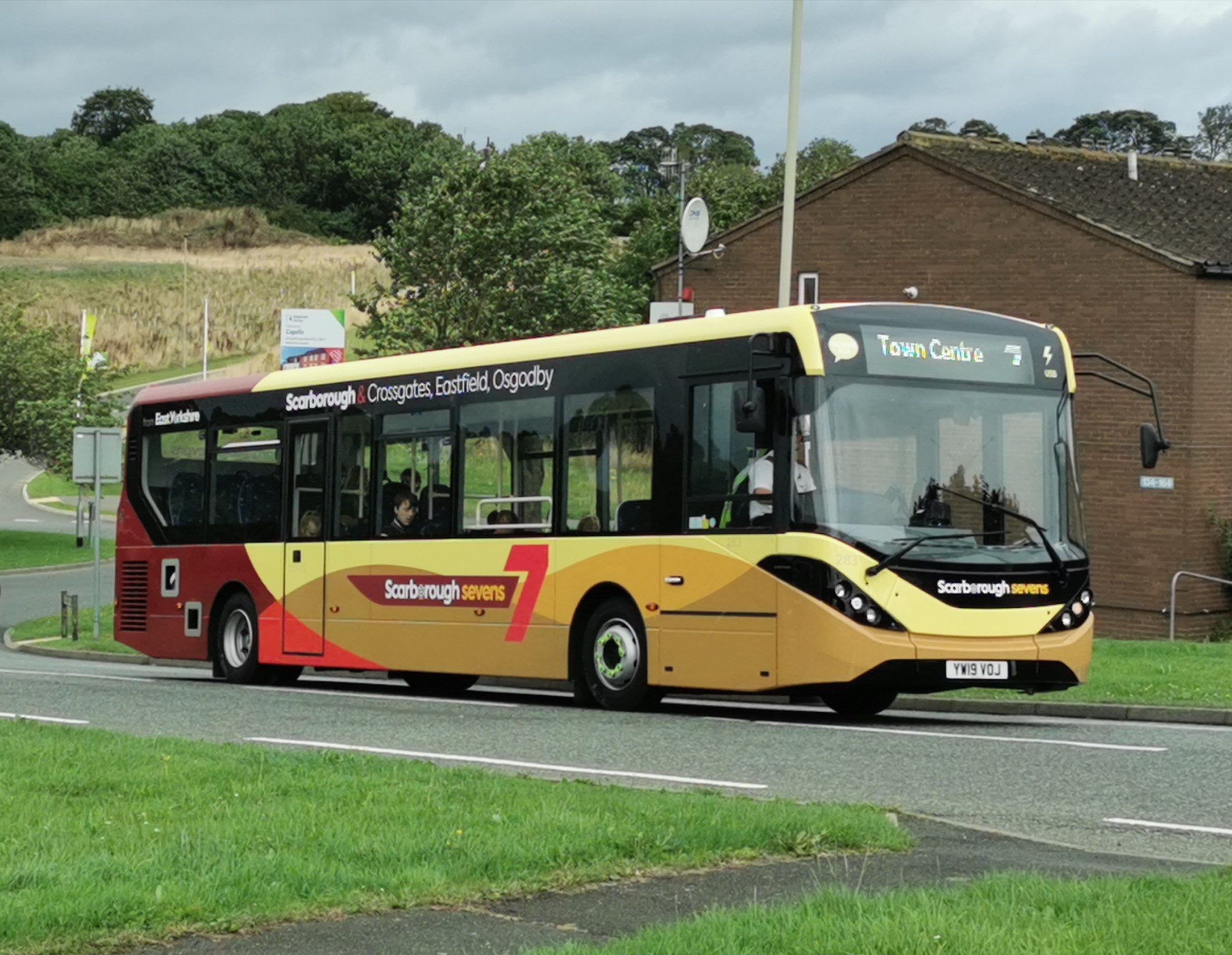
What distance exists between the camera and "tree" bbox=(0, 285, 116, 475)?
61.7 m

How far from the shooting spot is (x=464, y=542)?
18828 millimetres

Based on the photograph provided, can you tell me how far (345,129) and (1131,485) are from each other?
11512cm

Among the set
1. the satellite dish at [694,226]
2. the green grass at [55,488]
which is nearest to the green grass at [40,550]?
the green grass at [55,488]

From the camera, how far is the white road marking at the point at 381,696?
60.4 ft

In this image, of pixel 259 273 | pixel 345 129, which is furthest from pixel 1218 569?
pixel 345 129

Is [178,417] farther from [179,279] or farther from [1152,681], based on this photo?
[179,279]

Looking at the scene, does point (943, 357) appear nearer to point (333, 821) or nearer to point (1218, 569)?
point (333, 821)

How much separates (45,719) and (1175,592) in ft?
70.9

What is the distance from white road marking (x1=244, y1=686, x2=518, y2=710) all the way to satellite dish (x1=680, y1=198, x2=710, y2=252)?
9756 mm

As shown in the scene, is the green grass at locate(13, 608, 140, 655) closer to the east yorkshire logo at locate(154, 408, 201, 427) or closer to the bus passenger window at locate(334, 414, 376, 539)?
the east yorkshire logo at locate(154, 408, 201, 427)

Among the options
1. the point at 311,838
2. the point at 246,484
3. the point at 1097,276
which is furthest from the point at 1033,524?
the point at 1097,276

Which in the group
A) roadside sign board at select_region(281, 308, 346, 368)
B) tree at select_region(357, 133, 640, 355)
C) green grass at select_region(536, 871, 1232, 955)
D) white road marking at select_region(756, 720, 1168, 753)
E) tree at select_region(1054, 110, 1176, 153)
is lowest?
white road marking at select_region(756, 720, 1168, 753)

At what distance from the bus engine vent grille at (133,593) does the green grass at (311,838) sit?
12.6 metres

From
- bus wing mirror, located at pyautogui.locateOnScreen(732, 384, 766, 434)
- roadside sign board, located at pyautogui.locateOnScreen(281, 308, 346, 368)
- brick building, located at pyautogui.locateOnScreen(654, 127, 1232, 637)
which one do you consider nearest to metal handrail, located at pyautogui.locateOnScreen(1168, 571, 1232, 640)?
brick building, located at pyautogui.locateOnScreen(654, 127, 1232, 637)
